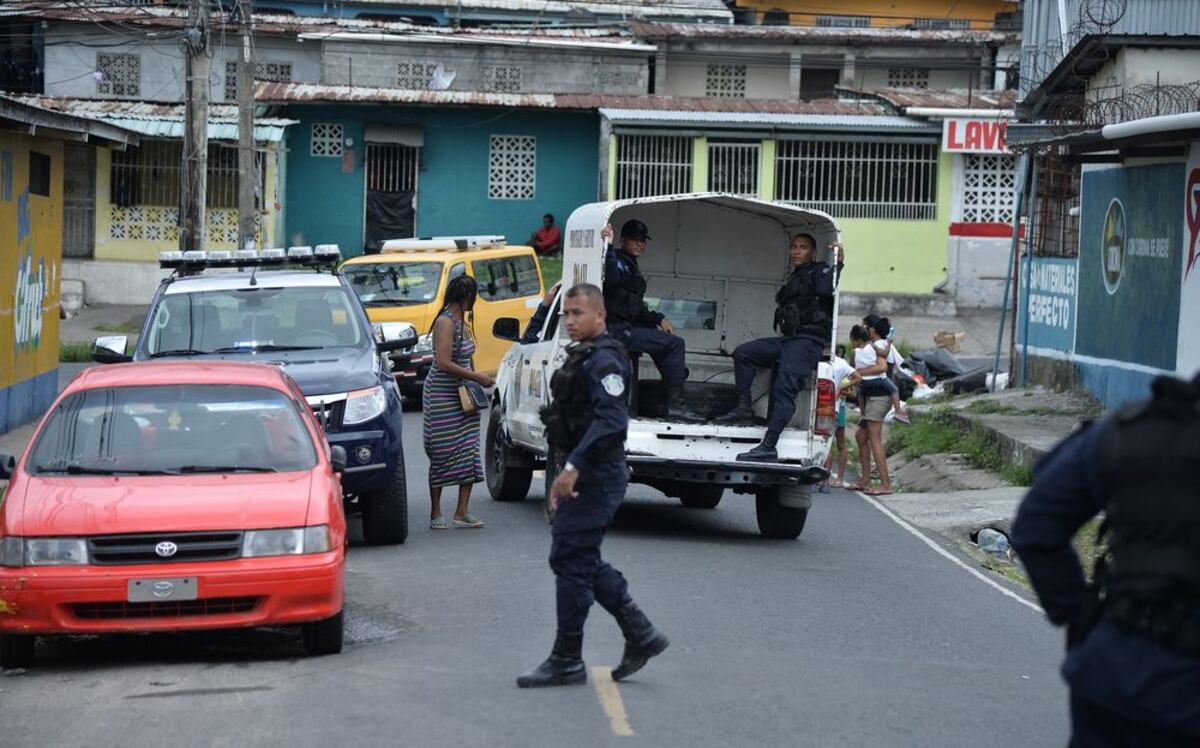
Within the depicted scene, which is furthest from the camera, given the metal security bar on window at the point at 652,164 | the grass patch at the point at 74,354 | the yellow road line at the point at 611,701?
the metal security bar on window at the point at 652,164

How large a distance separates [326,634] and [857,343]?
1033 centimetres

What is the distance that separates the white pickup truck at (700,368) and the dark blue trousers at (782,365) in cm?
16

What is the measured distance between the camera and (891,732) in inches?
267

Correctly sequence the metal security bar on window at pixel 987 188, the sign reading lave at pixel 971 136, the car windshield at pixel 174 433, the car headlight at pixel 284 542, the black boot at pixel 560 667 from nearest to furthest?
the black boot at pixel 560 667 → the car headlight at pixel 284 542 → the car windshield at pixel 174 433 → the sign reading lave at pixel 971 136 → the metal security bar on window at pixel 987 188

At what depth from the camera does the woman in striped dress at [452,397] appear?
39.9 ft

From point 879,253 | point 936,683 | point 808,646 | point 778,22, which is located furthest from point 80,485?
point 778,22

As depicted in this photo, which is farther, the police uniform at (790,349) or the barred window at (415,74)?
the barred window at (415,74)

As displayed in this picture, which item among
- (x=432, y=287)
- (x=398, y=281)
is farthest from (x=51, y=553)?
(x=398, y=281)

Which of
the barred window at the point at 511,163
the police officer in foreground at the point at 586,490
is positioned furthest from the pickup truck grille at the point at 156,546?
the barred window at the point at 511,163

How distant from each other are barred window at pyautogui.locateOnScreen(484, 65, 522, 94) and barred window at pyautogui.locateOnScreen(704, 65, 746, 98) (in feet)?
16.2

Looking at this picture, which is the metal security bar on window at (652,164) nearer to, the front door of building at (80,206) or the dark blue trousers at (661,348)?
the front door of building at (80,206)

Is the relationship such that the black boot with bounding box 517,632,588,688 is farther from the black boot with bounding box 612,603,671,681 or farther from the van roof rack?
Result: the van roof rack

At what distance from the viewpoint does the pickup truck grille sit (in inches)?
Answer: 306

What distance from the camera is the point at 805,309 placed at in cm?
1281
